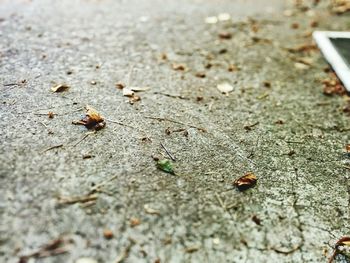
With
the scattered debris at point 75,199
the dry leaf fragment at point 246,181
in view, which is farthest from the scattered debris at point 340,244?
the scattered debris at point 75,199

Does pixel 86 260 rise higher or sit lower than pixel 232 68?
lower

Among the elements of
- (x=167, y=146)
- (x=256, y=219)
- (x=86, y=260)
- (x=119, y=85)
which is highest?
(x=119, y=85)

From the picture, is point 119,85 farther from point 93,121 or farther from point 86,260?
point 86,260

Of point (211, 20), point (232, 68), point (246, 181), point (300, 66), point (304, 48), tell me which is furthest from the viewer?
point (211, 20)

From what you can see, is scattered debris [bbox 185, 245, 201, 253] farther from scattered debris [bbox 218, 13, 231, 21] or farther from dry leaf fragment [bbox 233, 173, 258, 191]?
scattered debris [bbox 218, 13, 231, 21]

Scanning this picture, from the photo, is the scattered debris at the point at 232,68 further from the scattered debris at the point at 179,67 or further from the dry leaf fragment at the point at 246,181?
the dry leaf fragment at the point at 246,181

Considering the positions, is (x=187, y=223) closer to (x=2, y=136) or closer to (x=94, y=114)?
(x=94, y=114)

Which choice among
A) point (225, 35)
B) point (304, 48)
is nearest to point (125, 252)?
point (225, 35)

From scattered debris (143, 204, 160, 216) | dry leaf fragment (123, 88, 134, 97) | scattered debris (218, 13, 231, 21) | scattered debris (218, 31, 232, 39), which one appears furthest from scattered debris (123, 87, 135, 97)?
scattered debris (218, 13, 231, 21)
